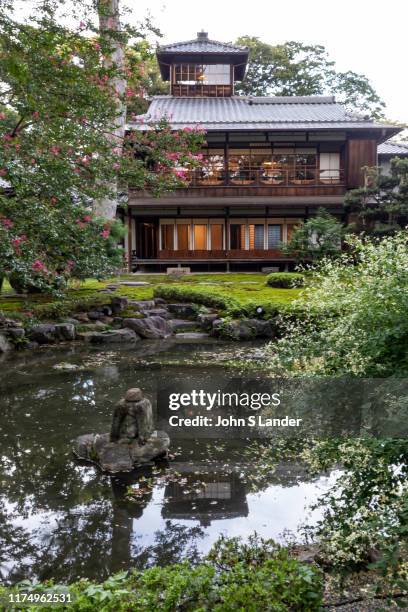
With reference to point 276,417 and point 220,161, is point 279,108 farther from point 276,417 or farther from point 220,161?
point 276,417

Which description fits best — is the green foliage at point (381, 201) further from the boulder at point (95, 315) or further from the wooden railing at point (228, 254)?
the boulder at point (95, 315)

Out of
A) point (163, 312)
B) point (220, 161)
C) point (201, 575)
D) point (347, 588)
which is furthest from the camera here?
point (220, 161)

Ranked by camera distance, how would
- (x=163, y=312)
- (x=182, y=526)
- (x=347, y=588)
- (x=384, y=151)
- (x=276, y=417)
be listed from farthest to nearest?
(x=384, y=151)
(x=163, y=312)
(x=182, y=526)
(x=276, y=417)
(x=347, y=588)

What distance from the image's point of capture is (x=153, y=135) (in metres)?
13.4

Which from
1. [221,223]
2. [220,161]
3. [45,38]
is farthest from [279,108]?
[45,38]

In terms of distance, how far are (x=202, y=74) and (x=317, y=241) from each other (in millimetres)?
16092

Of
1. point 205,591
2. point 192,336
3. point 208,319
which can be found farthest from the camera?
point 208,319

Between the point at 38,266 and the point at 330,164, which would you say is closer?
the point at 38,266

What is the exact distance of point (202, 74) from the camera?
32844mm

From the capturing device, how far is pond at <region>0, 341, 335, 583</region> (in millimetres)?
4594

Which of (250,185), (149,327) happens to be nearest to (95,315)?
(149,327)

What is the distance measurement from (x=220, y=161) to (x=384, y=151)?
10329 millimetres

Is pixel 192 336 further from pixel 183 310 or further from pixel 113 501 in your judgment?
pixel 113 501

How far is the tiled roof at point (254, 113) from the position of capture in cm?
2714
